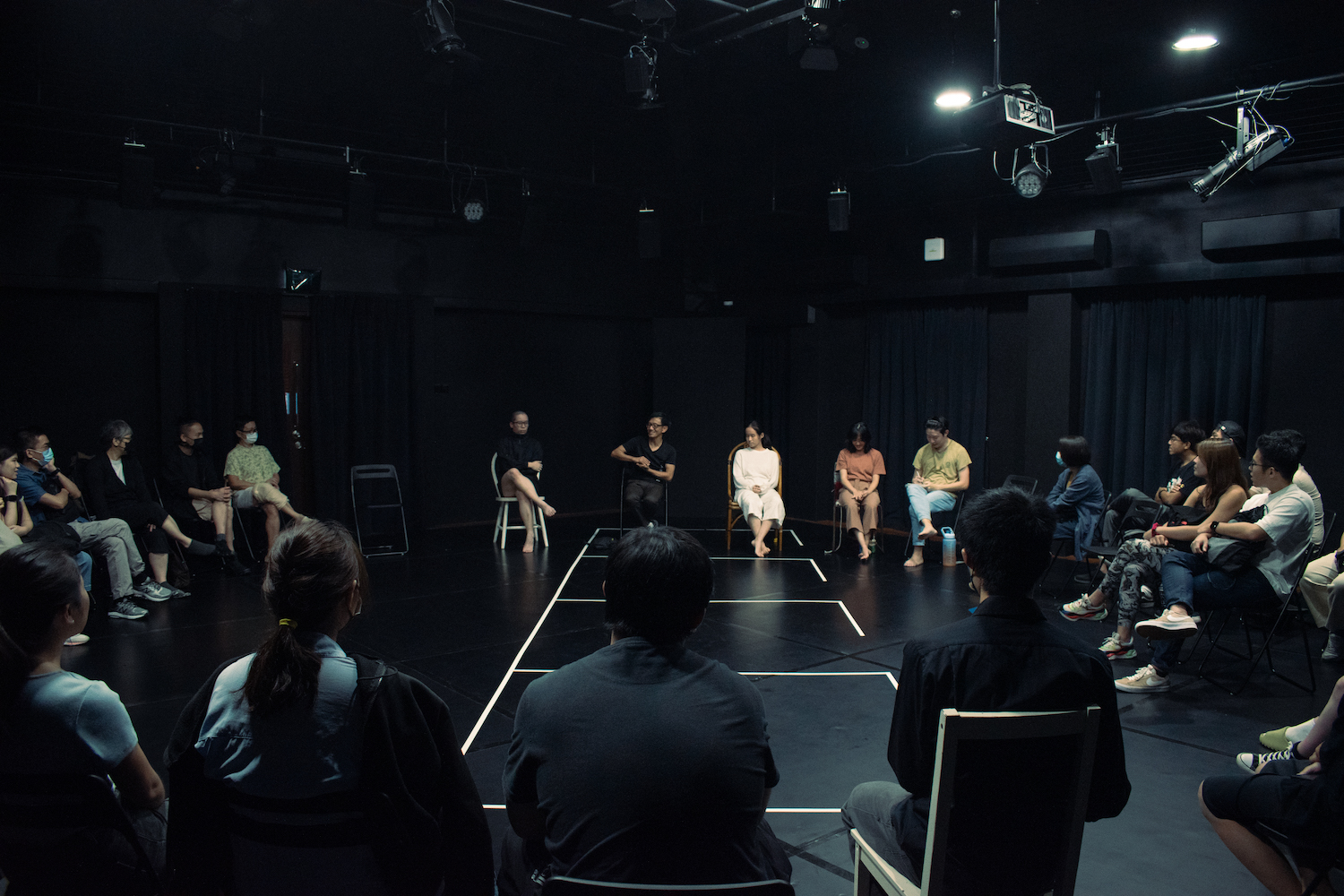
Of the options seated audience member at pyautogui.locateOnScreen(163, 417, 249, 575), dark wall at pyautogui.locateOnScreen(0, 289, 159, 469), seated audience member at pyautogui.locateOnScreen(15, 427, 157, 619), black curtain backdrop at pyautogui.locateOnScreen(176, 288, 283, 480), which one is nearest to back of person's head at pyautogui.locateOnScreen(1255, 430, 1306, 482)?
seated audience member at pyautogui.locateOnScreen(15, 427, 157, 619)

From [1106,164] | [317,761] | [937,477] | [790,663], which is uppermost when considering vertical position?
[1106,164]

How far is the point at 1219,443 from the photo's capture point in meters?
4.48

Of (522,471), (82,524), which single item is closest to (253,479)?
(82,524)

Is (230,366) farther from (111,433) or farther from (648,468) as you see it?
(648,468)

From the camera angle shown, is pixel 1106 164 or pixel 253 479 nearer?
pixel 1106 164

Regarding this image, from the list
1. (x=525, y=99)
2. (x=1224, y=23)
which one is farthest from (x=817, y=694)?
→ (x=525, y=99)

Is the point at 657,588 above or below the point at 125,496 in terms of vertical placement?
above

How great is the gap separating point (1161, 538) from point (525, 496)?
15.7ft

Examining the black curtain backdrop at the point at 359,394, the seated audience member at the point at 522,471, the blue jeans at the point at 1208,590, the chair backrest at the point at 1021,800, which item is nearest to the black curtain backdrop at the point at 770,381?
the seated audience member at the point at 522,471

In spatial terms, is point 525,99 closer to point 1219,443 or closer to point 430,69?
point 430,69

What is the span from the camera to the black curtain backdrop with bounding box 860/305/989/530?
8.02m

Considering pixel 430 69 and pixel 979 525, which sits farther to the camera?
pixel 430 69

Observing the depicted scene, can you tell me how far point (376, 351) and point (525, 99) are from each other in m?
2.71

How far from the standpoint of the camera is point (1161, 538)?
14.9 feet
